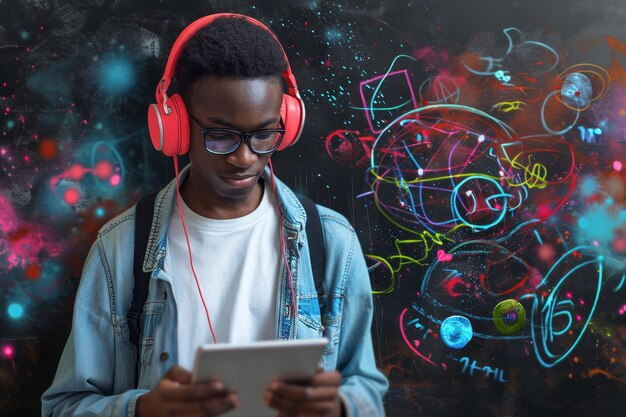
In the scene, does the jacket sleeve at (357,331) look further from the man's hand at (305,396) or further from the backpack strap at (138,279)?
the backpack strap at (138,279)

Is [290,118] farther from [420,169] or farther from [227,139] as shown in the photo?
[420,169]

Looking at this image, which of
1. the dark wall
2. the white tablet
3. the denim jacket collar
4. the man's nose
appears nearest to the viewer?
the white tablet

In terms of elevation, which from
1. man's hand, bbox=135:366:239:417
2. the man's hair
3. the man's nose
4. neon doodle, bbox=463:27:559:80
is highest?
neon doodle, bbox=463:27:559:80

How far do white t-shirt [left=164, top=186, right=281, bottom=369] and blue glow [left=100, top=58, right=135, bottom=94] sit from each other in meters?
0.86

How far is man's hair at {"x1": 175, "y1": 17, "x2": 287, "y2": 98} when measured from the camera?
6.34 ft

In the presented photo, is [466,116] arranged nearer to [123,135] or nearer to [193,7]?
[193,7]

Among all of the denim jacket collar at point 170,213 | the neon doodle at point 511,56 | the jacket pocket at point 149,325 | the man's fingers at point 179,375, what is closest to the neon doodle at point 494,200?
the neon doodle at point 511,56

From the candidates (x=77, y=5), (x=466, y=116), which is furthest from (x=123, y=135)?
(x=466, y=116)

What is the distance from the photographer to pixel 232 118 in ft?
6.27

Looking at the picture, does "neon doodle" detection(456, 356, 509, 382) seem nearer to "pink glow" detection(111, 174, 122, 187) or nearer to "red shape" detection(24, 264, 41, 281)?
"pink glow" detection(111, 174, 122, 187)

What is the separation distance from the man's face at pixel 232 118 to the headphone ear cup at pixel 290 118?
72mm

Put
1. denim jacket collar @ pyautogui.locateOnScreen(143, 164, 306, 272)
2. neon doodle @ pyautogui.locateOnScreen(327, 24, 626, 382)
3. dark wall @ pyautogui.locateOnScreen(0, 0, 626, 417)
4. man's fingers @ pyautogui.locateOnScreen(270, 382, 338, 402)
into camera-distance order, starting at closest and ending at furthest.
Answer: man's fingers @ pyautogui.locateOnScreen(270, 382, 338, 402), denim jacket collar @ pyautogui.locateOnScreen(143, 164, 306, 272), dark wall @ pyautogui.locateOnScreen(0, 0, 626, 417), neon doodle @ pyautogui.locateOnScreen(327, 24, 626, 382)

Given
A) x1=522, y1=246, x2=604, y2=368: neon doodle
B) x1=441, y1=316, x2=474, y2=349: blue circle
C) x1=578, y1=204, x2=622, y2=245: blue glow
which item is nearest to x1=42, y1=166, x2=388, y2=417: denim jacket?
x1=441, y1=316, x2=474, y2=349: blue circle

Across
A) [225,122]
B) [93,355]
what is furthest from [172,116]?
[93,355]
